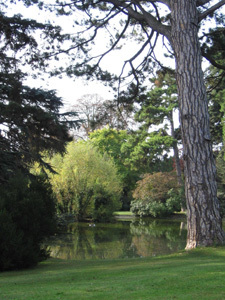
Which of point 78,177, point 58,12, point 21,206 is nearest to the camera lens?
point 21,206

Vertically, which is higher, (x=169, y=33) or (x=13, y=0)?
(x=13, y=0)

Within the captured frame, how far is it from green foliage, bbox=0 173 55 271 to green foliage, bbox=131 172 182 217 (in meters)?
21.6

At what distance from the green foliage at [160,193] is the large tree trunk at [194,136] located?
21.4 m

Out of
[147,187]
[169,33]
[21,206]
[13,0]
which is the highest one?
[13,0]

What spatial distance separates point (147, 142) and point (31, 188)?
21258mm

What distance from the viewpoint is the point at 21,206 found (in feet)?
29.8

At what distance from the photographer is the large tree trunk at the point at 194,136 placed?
897 cm

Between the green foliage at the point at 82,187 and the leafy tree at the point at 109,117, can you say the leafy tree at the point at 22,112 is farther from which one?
the green foliage at the point at 82,187

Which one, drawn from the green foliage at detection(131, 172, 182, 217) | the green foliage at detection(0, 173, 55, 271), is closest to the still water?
the green foliage at detection(0, 173, 55, 271)

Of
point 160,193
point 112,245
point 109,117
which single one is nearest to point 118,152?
point 160,193

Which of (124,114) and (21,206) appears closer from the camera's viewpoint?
(21,206)

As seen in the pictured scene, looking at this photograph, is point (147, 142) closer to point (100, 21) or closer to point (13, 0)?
point (100, 21)

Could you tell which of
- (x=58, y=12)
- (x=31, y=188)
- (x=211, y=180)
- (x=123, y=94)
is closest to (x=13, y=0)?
(x=58, y=12)

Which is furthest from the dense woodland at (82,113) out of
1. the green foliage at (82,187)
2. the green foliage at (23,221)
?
the green foliage at (82,187)
